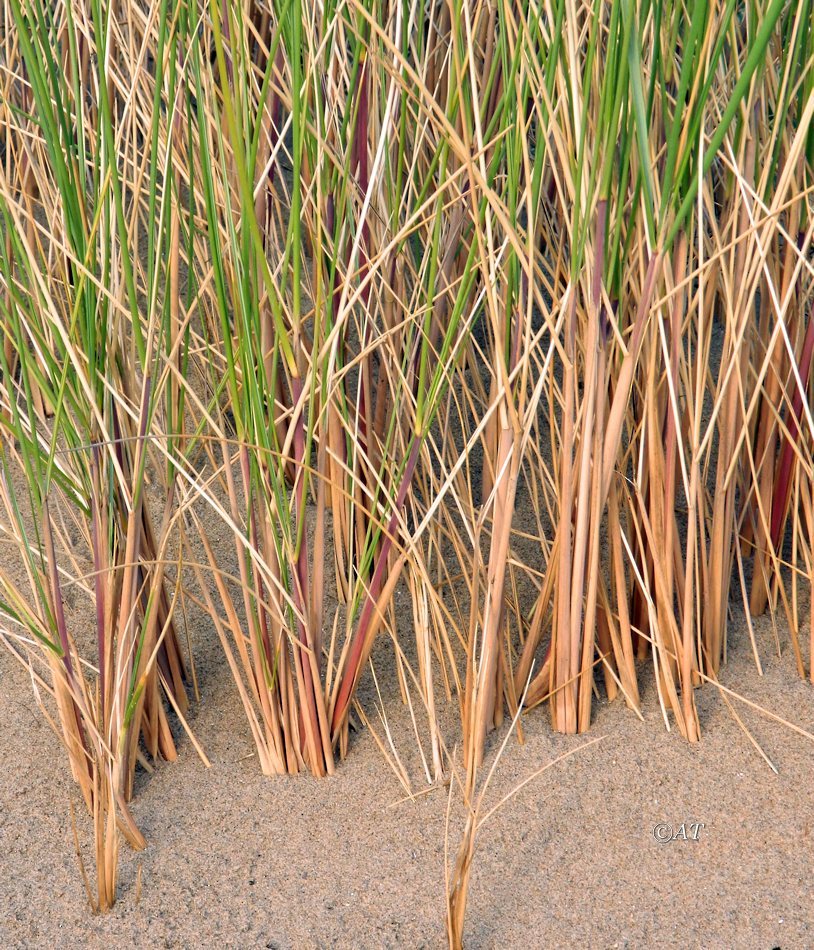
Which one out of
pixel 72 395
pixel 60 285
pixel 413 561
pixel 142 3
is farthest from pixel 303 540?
pixel 142 3

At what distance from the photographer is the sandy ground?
941 mm

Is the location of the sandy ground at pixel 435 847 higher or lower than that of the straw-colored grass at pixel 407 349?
lower

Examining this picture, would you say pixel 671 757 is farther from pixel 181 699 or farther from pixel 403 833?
pixel 181 699

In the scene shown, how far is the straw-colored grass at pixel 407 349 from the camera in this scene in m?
0.87

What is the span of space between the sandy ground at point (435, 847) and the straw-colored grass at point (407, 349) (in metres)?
0.04

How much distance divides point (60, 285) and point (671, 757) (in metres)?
0.89

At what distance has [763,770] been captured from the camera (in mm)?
1070

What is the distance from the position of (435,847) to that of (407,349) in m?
0.50

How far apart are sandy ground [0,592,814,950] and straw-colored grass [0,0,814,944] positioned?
0.04 meters

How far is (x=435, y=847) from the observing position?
40.1 inches

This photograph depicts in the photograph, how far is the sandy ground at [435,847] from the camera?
3.09ft

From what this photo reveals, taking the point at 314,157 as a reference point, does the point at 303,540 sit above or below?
below

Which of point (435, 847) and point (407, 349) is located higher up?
point (407, 349)

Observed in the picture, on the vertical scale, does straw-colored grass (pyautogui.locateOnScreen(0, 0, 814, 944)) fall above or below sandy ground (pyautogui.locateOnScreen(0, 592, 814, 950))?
above
